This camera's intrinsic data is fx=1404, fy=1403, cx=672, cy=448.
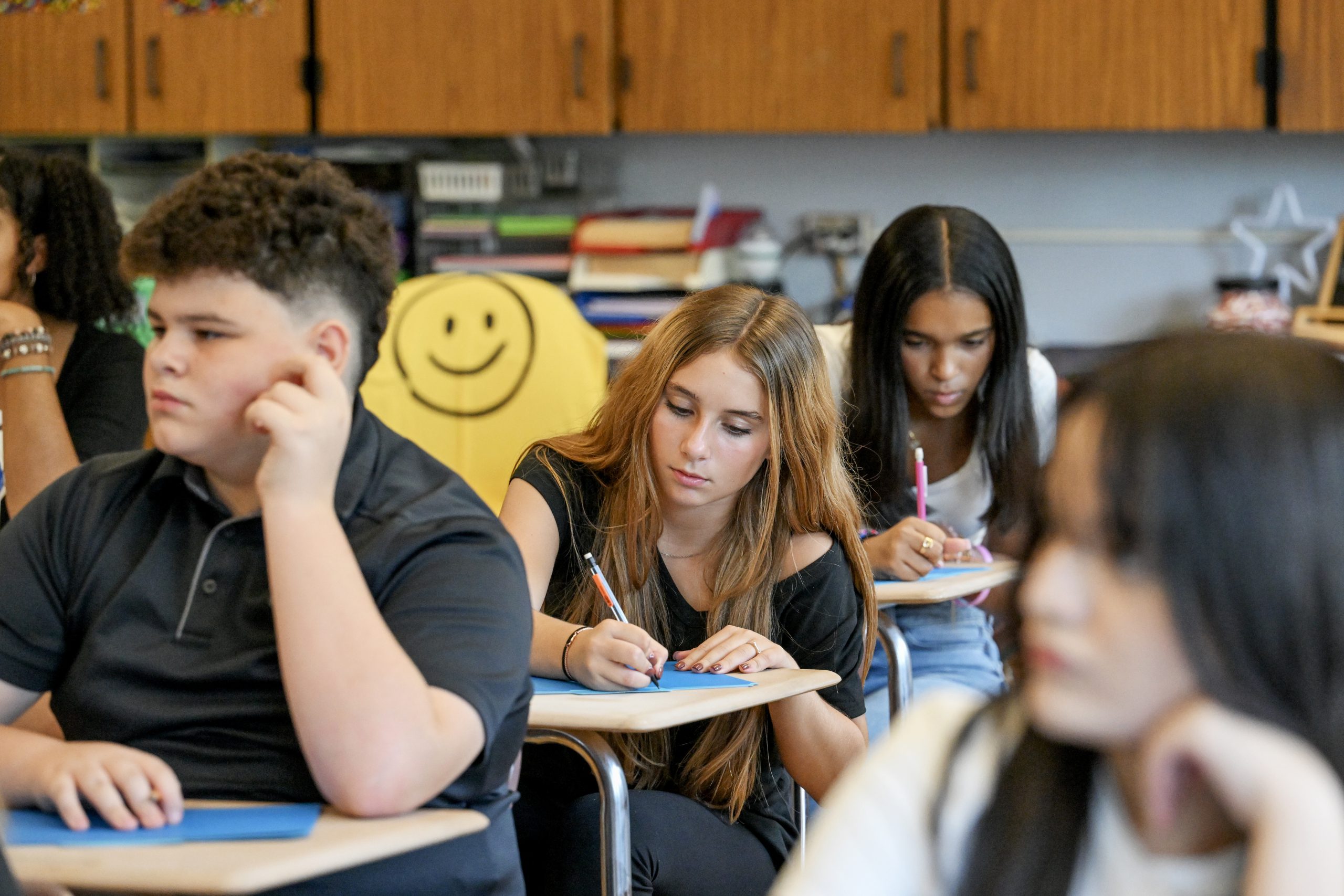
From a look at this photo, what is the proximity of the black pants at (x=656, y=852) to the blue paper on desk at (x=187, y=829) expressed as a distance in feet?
2.13

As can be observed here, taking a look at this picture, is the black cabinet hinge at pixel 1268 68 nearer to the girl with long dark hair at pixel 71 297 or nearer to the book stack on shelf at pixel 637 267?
the book stack on shelf at pixel 637 267

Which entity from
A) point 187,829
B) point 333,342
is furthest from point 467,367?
point 187,829

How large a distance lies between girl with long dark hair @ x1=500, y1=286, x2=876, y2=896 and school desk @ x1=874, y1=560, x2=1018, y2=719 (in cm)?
11

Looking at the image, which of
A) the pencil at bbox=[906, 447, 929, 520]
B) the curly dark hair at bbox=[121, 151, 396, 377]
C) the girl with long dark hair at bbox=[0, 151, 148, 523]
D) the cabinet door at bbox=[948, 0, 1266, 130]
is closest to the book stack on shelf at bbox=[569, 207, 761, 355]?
the cabinet door at bbox=[948, 0, 1266, 130]

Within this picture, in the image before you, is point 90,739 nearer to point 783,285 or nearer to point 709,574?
point 709,574

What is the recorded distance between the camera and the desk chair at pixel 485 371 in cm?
309

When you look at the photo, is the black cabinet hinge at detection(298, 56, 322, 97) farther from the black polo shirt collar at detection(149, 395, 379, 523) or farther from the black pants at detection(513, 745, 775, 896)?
the black polo shirt collar at detection(149, 395, 379, 523)

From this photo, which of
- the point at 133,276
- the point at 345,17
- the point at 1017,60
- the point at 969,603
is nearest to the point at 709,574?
the point at 969,603

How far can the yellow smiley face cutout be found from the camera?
10.1 feet

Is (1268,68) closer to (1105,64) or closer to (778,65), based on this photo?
(1105,64)

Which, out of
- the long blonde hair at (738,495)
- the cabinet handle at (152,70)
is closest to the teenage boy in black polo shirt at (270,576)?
the long blonde hair at (738,495)

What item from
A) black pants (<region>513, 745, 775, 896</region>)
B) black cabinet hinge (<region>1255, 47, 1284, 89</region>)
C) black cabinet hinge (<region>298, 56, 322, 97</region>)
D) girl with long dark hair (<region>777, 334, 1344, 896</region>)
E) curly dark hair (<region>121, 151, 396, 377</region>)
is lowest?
black pants (<region>513, 745, 775, 896</region>)

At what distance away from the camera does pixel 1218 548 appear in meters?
0.66

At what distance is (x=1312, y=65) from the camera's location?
3.34 metres
